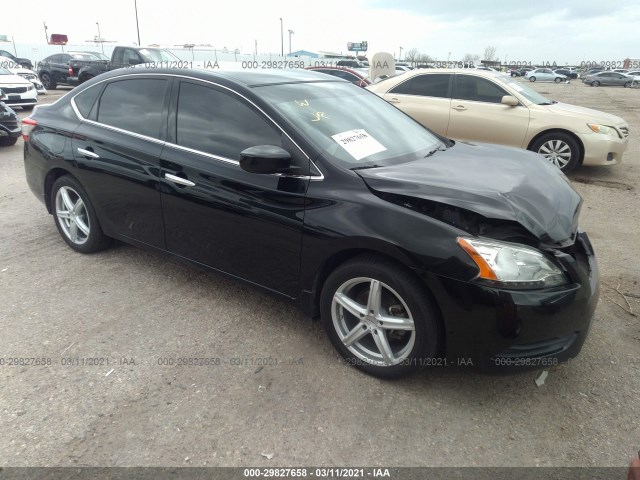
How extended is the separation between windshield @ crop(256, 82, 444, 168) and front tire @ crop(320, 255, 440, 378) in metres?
0.66

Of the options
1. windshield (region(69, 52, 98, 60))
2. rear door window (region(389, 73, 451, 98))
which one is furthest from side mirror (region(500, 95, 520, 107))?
windshield (region(69, 52, 98, 60))

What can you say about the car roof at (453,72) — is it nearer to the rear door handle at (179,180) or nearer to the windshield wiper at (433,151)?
the windshield wiper at (433,151)

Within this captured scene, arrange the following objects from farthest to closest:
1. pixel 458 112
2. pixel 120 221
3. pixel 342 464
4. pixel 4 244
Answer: pixel 458 112
pixel 4 244
pixel 120 221
pixel 342 464

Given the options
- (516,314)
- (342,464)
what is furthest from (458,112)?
(342,464)

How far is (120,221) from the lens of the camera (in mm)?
3705

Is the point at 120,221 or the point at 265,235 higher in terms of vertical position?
the point at 265,235

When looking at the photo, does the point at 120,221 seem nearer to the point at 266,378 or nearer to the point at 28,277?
the point at 28,277

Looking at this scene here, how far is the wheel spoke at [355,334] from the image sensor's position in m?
2.61

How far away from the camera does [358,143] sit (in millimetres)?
2988

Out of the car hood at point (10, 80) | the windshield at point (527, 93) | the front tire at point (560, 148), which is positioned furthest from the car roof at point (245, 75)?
the car hood at point (10, 80)

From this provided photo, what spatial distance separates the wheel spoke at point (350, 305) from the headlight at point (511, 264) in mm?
668

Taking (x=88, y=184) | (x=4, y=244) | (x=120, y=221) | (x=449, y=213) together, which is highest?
(x=449, y=213)

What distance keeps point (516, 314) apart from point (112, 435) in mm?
1982

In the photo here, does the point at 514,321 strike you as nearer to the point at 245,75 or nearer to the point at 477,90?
the point at 245,75
